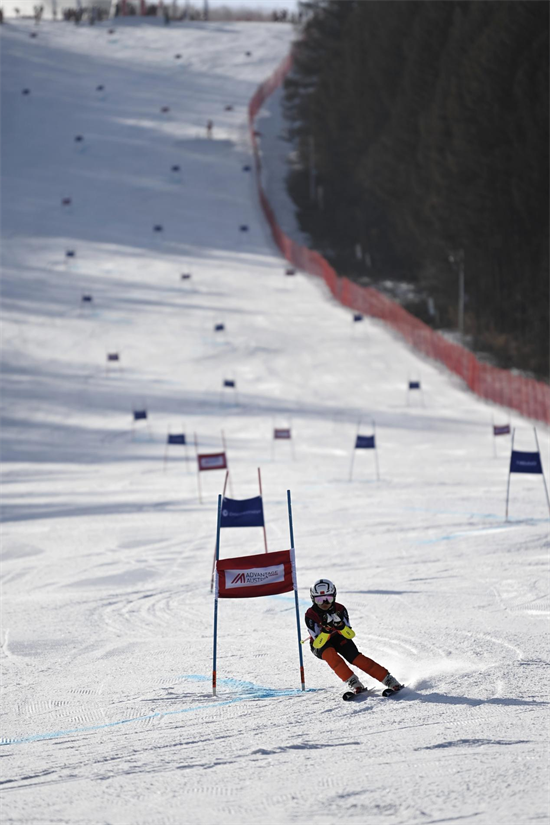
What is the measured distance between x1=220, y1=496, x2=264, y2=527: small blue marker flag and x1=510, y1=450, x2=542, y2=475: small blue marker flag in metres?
4.51

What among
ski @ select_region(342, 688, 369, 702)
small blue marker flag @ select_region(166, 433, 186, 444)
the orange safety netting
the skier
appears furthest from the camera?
the orange safety netting

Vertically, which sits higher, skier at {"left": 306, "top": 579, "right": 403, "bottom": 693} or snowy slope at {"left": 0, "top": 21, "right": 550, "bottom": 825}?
skier at {"left": 306, "top": 579, "right": 403, "bottom": 693}

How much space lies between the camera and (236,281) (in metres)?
39.3

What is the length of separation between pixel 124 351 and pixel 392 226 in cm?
2036

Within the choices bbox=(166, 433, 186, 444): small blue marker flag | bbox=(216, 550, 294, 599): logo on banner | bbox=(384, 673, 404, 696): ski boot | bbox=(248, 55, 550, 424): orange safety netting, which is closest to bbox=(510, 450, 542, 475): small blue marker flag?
bbox=(166, 433, 186, 444): small blue marker flag

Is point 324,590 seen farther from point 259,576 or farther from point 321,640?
point 259,576

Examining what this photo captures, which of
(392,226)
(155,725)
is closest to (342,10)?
(392,226)

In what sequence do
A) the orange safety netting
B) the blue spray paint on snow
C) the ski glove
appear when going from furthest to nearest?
the orange safety netting < the ski glove < the blue spray paint on snow

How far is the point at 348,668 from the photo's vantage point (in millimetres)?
7547

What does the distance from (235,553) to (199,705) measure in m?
5.76

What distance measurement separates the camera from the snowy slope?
19.5 feet

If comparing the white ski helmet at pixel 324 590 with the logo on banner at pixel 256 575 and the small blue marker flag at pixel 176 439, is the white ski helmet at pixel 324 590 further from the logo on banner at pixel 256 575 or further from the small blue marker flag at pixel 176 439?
the small blue marker flag at pixel 176 439


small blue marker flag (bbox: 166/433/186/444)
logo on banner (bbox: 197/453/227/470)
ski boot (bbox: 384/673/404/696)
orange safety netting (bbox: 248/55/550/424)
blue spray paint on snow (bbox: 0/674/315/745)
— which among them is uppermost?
ski boot (bbox: 384/673/404/696)

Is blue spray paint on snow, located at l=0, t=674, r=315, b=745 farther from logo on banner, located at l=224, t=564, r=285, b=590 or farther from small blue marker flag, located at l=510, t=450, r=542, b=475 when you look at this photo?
small blue marker flag, located at l=510, t=450, r=542, b=475
